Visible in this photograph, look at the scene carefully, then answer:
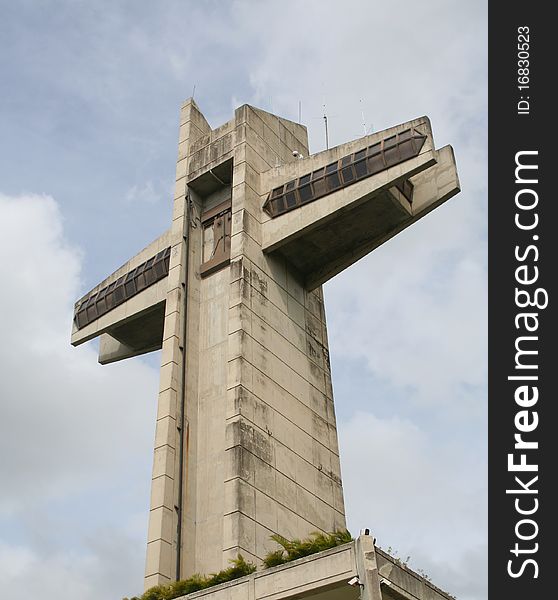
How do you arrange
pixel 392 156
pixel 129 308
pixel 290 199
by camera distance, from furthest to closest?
pixel 129 308, pixel 290 199, pixel 392 156

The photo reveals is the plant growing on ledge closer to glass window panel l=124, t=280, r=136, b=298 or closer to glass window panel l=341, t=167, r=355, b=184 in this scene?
glass window panel l=341, t=167, r=355, b=184

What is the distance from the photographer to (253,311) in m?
40.5

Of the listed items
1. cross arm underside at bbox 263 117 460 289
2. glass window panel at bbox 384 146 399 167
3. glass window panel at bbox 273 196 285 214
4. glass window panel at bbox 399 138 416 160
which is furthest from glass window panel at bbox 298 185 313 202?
glass window panel at bbox 399 138 416 160

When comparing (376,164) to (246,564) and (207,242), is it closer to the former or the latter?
(207,242)

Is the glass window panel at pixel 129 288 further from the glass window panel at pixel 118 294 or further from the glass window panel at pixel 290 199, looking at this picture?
the glass window panel at pixel 290 199

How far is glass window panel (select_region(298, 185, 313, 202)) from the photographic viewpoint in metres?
42.9

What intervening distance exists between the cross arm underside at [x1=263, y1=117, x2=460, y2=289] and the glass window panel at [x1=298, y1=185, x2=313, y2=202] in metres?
0.05

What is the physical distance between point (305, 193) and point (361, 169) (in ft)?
10.3

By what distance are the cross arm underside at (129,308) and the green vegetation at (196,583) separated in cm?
1720

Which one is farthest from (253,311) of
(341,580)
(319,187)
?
(341,580)

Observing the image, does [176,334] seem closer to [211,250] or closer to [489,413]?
[211,250]

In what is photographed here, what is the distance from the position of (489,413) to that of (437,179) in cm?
1742

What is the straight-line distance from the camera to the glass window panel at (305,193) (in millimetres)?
42938

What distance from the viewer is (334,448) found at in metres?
42.4
